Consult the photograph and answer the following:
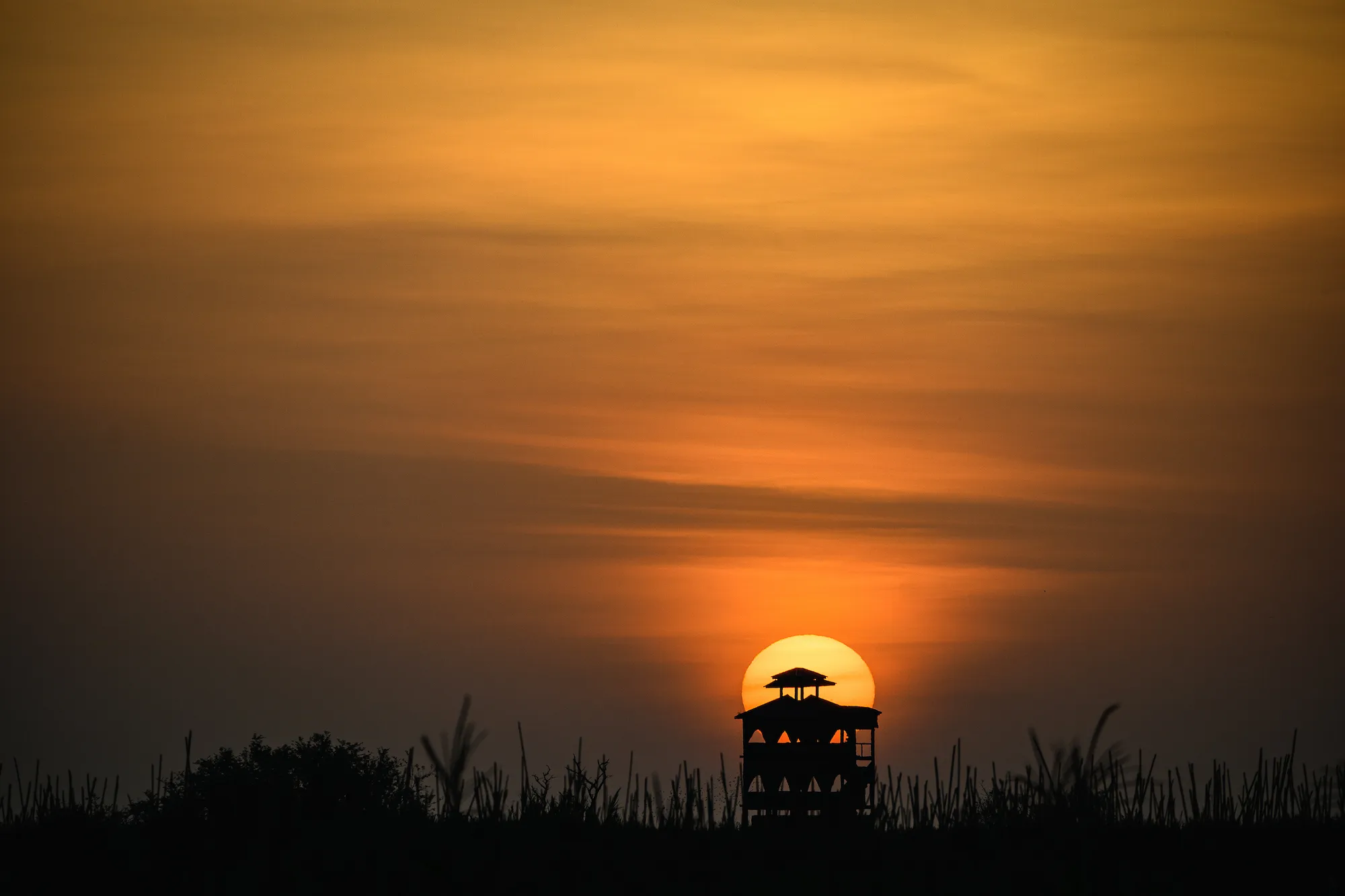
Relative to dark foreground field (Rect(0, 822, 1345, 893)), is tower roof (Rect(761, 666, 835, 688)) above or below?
above

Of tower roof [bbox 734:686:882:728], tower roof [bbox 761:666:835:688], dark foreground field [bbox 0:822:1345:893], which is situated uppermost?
tower roof [bbox 761:666:835:688]

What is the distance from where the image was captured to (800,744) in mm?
38875

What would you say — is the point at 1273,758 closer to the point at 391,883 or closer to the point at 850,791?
the point at 391,883

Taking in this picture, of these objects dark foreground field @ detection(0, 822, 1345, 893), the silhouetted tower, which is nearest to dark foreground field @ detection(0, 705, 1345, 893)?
dark foreground field @ detection(0, 822, 1345, 893)

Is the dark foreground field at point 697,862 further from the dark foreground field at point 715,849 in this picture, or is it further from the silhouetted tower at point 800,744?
the silhouetted tower at point 800,744

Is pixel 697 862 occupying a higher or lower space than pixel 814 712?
lower

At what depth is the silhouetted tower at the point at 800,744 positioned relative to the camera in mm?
38344

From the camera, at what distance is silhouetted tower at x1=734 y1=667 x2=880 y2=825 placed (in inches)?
1510

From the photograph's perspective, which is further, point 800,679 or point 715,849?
point 800,679

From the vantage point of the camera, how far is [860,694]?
41.9m

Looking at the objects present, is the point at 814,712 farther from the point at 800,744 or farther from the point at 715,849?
the point at 715,849

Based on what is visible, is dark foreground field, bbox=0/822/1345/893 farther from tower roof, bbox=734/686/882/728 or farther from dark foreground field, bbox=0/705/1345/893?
tower roof, bbox=734/686/882/728

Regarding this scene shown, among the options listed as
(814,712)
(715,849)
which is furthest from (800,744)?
(715,849)

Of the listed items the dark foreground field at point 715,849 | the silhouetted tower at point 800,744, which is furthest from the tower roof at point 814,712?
the dark foreground field at point 715,849
